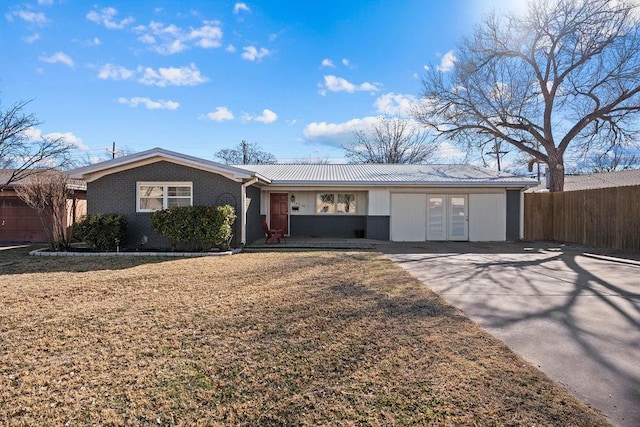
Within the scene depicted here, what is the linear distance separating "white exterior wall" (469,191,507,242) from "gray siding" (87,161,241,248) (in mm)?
9542

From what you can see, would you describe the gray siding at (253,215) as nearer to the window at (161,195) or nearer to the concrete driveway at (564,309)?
the window at (161,195)

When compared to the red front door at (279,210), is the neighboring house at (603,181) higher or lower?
higher

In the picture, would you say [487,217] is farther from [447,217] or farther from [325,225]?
[325,225]

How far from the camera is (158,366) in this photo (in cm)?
310

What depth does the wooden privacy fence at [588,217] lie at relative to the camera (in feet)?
35.9

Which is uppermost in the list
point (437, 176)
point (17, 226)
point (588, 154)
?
point (588, 154)

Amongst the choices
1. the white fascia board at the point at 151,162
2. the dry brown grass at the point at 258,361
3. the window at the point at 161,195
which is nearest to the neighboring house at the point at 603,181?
the white fascia board at the point at 151,162

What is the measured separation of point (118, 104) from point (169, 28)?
29.1ft

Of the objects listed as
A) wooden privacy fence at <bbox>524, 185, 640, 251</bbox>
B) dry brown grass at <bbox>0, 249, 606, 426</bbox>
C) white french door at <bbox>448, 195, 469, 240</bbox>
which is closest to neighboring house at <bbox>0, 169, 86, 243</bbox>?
dry brown grass at <bbox>0, 249, 606, 426</bbox>

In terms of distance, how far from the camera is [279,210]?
50.3 ft

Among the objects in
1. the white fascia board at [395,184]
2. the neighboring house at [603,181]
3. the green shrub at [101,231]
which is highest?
the neighboring house at [603,181]

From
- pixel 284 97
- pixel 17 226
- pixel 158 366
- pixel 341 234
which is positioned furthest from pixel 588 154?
pixel 17 226

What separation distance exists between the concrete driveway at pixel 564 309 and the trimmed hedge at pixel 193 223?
5.20m

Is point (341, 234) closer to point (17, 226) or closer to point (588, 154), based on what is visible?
point (17, 226)
